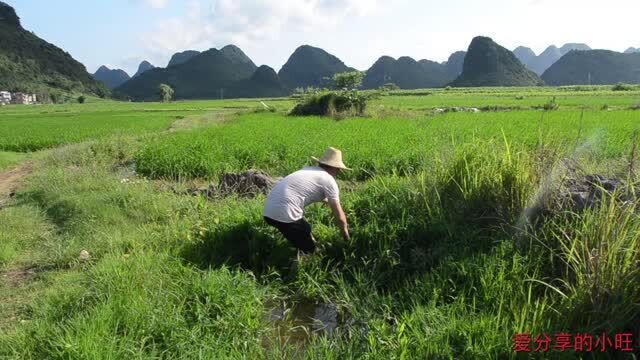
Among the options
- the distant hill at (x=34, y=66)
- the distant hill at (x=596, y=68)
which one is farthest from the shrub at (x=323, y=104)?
the distant hill at (x=596, y=68)

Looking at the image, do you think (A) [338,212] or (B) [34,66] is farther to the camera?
(B) [34,66]

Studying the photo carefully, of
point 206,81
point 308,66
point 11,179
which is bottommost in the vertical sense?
point 11,179

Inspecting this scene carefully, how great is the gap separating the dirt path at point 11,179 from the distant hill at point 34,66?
64433 millimetres

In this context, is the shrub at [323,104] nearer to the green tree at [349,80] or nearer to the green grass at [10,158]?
the green tree at [349,80]

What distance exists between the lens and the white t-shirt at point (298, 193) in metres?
4.52

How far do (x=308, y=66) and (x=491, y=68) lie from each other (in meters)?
66.7

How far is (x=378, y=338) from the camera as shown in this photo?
124 inches

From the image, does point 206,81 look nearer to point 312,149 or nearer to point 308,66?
point 308,66

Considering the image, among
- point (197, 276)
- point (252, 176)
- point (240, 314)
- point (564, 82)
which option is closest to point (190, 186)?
point (252, 176)

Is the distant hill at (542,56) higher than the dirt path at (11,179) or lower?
higher

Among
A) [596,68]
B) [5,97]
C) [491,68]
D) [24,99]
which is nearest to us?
[5,97]

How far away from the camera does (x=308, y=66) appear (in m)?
150

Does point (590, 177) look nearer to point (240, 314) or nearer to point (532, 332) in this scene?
point (532, 332)

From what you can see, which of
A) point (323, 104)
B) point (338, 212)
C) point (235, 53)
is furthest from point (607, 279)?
point (235, 53)
